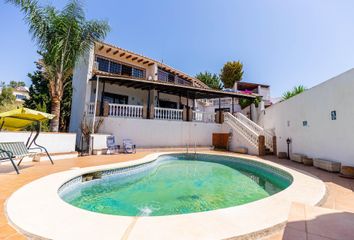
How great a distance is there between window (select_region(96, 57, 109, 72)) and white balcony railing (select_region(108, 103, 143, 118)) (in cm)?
456

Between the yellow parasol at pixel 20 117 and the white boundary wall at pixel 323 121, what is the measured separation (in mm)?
12074

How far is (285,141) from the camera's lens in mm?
12031

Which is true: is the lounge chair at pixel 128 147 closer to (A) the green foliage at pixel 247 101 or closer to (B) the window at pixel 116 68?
(B) the window at pixel 116 68

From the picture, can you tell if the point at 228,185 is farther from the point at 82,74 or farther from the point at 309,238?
the point at 82,74

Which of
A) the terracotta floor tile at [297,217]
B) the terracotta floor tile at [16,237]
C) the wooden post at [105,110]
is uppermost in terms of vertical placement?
the wooden post at [105,110]

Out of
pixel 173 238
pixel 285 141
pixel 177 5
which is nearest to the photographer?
pixel 173 238

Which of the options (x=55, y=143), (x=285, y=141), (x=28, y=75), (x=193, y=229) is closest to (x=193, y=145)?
(x=285, y=141)

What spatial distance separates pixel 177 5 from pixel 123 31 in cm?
642

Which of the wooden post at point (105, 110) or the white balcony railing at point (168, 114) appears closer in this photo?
the wooden post at point (105, 110)

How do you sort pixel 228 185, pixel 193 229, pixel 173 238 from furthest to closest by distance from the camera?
pixel 228 185 < pixel 193 229 < pixel 173 238

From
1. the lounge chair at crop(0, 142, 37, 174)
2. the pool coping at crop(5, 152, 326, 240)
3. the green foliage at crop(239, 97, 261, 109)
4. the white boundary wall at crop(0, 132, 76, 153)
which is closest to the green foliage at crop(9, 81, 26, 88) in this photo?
the white boundary wall at crop(0, 132, 76, 153)

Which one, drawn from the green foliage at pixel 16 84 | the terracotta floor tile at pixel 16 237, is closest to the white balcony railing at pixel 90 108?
the terracotta floor tile at pixel 16 237

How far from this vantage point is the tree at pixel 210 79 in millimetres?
42800

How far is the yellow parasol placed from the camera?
262 inches
